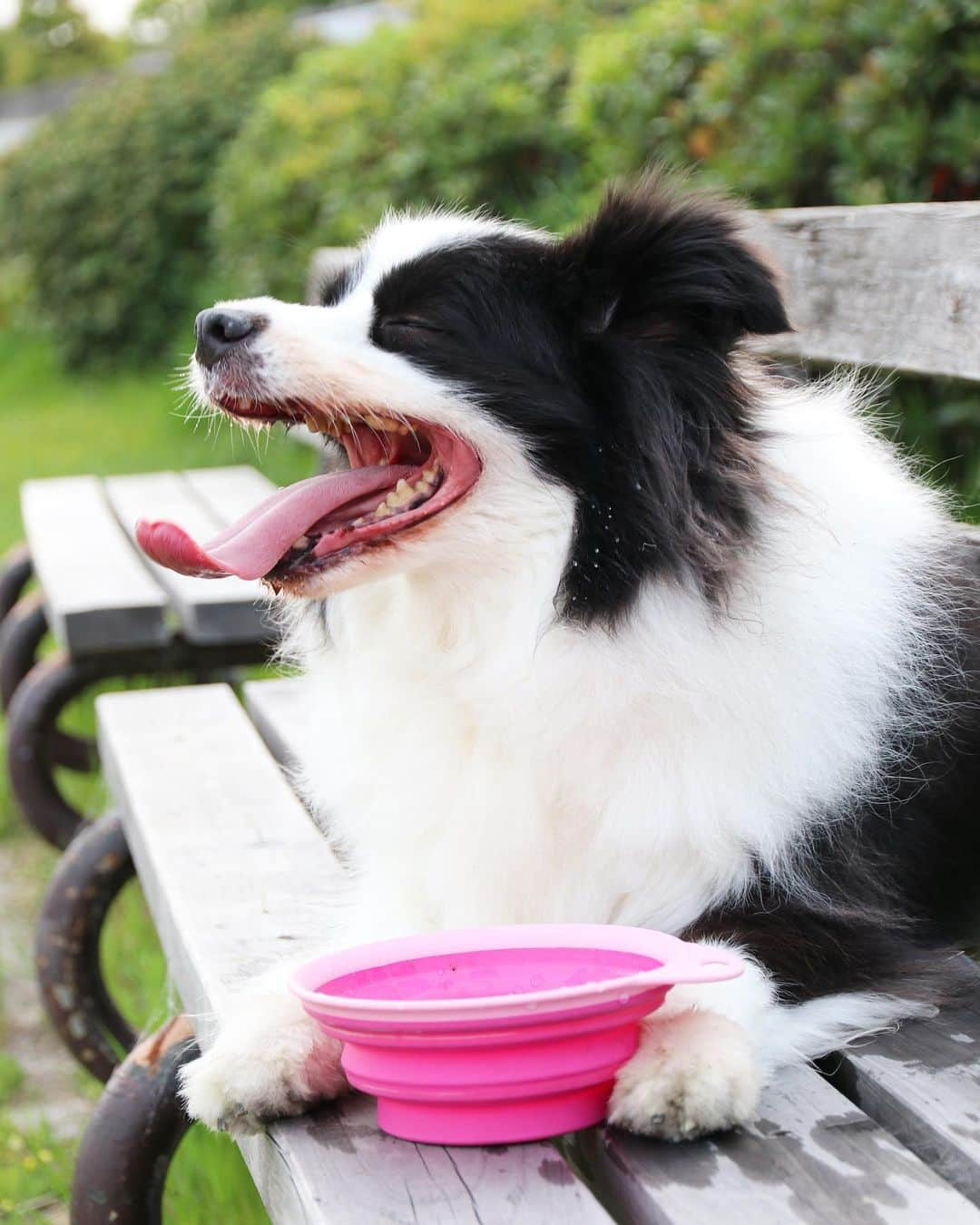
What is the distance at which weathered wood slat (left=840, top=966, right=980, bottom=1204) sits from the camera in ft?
5.21

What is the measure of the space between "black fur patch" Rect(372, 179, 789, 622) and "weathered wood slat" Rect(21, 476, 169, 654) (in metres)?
1.82

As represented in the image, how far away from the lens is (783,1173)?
1.52 m

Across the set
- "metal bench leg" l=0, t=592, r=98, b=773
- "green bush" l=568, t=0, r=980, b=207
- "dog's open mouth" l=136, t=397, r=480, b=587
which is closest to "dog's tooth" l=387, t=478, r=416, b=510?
"dog's open mouth" l=136, t=397, r=480, b=587

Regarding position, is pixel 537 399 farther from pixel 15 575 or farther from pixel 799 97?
pixel 15 575

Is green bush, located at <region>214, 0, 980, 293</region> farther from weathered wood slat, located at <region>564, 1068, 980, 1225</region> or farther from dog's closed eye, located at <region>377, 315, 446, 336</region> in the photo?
weathered wood slat, located at <region>564, 1068, 980, 1225</region>

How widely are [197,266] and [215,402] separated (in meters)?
10.4

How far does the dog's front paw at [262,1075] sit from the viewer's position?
5.64 ft

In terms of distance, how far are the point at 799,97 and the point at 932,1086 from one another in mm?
2862

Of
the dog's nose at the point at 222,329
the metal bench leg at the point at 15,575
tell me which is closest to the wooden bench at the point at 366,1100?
the dog's nose at the point at 222,329

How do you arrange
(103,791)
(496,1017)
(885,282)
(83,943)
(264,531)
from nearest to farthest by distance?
1. (496,1017)
2. (264,531)
3. (885,282)
4. (83,943)
5. (103,791)

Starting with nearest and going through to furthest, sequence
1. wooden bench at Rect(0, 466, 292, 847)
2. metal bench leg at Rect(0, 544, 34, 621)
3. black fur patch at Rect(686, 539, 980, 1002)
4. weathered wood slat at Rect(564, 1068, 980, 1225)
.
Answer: weathered wood slat at Rect(564, 1068, 980, 1225) → black fur patch at Rect(686, 539, 980, 1002) → wooden bench at Rect(0, 466, 292, 847) → metal bench leg at Rect(0, 544, 34, 621)

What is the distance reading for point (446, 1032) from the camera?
59.9 inches

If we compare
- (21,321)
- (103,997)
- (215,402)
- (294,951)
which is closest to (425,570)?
(215,402)

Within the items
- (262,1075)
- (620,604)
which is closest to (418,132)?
(620,604)
